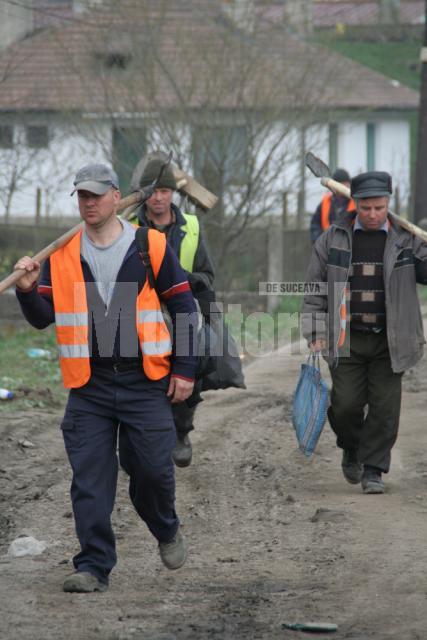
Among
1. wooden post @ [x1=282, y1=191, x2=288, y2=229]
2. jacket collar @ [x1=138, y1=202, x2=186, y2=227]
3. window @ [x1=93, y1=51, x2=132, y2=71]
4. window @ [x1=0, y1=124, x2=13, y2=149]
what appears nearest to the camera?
jacket collar @ [x1=138, y1=202, x2=186, y2=227]

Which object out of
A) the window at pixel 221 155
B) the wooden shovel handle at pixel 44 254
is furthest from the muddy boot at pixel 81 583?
the window at pixel 221 155

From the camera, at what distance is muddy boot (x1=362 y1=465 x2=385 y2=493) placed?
8.36m

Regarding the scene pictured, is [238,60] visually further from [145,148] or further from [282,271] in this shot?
[282,271]

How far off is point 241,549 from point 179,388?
4.29 ft

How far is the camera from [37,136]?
60.8 feet

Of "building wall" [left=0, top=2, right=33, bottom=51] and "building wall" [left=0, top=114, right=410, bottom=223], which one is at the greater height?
"building wall" [left=0, top=2, right=33, bottom=51]

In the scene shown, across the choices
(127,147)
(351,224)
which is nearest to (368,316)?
(351,224)

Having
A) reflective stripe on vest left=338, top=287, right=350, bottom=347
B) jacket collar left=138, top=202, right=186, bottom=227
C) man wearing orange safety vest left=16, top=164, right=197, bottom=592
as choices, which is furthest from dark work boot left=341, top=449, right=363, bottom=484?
man wearing orange safety vest left=16, top=164, right=197, bottom=592

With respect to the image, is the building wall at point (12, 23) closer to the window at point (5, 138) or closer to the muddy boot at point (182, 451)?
the window at point (5, 138)

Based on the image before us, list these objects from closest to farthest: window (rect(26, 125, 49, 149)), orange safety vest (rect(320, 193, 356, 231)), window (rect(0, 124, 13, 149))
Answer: orange safety vest (rect(320, 193, 356, 231)), window (rect(0, 124, 13, 149)), window (rect(26, 125, 49, 149))

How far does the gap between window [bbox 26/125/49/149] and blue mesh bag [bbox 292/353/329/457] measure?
9901 mm

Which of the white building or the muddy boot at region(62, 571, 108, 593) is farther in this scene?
the white building

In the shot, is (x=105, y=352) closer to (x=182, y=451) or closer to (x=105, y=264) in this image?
(x=105, y=264)

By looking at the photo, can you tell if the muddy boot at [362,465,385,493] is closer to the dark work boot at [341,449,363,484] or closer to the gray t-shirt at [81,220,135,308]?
the dark work boot at [341,449,363,484]
